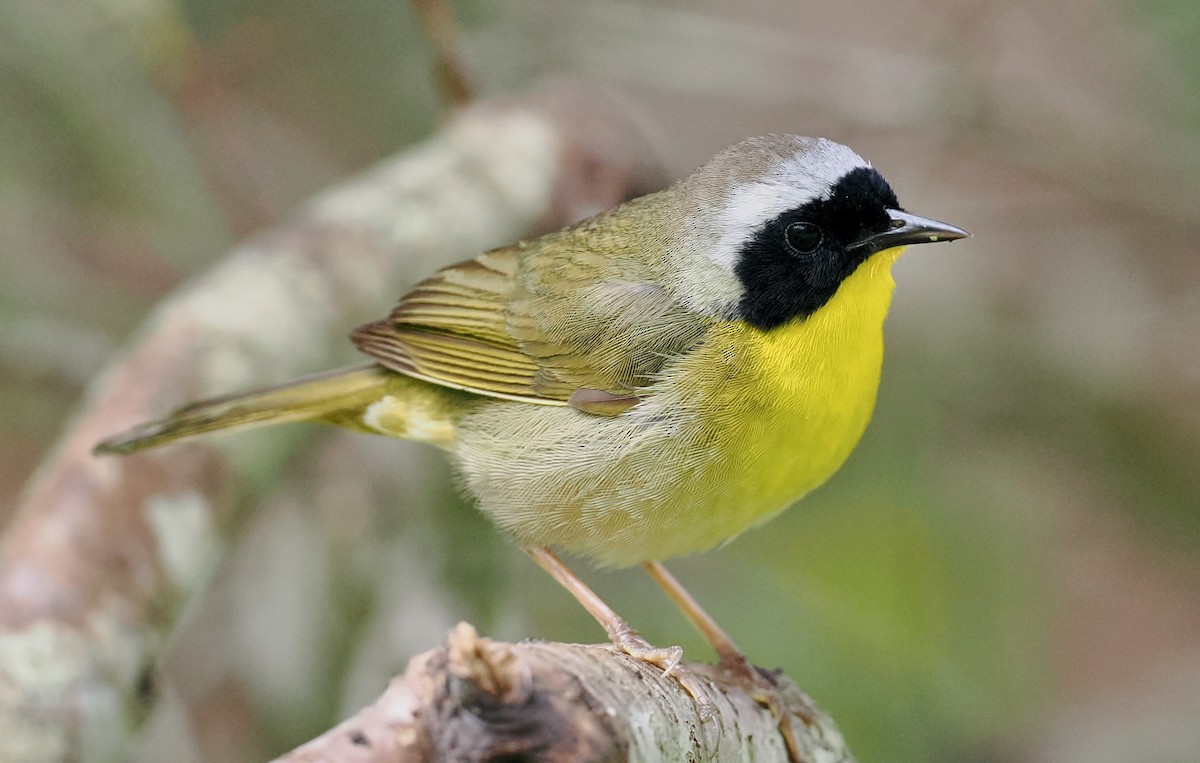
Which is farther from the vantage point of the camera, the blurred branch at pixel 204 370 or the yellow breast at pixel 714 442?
the yellow breast at pixel 714 442

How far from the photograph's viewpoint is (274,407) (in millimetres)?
3357

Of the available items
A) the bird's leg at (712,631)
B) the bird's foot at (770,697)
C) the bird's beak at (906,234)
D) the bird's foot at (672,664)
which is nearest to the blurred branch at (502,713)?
the bird's foot at (672,664)

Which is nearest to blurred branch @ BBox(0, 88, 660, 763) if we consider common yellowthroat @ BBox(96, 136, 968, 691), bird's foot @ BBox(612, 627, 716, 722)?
common yellowthroat @ BBox(96, 136, 968, 691)

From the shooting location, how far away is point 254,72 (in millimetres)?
6762

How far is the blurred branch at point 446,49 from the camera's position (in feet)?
15.7

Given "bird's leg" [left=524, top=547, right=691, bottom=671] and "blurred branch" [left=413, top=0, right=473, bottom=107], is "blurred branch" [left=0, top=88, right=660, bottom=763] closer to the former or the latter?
"blurred branch" [left=413, top=0, right=473, bottom=107]

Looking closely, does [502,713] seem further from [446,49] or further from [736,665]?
[446,49]

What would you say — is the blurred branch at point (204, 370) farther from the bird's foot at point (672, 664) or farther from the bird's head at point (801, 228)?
the bird's head at point (801, 228)

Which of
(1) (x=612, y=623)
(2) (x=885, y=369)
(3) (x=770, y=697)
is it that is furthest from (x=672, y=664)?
(2) (x=885, y=369)

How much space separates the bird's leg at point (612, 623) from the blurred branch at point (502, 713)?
662mm

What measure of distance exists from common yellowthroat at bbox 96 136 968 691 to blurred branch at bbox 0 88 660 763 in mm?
207

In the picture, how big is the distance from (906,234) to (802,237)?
253 millimetres

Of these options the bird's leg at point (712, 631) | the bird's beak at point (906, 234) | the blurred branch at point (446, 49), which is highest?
the blurred branch at point (446, 49)

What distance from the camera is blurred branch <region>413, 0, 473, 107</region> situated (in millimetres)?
4781
